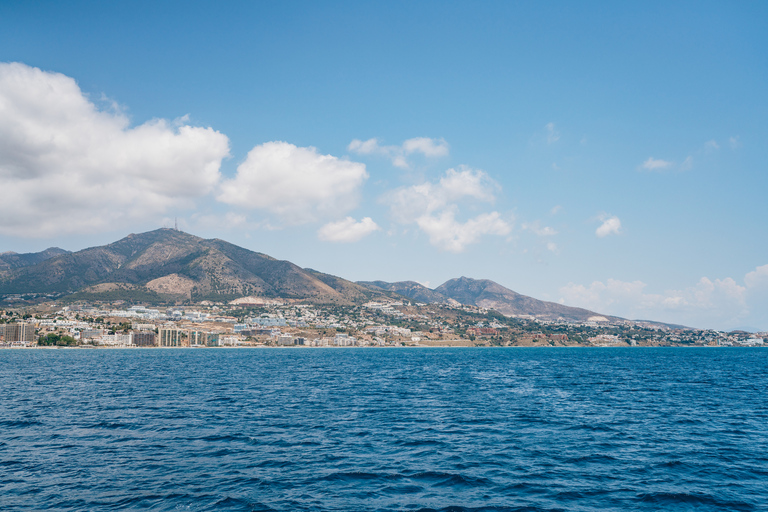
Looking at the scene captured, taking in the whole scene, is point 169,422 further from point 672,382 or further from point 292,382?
point 672,382

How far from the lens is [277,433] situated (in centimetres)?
4075

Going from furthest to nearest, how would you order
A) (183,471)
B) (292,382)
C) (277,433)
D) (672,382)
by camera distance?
(672,382)
(292,382)
(277,433)
(183,471)

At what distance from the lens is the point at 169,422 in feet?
148

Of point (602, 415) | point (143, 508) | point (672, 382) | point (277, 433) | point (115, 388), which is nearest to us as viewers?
point (143, 508)

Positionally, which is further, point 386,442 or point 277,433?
point 277,433

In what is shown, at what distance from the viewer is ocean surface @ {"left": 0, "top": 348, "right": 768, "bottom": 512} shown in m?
25.5

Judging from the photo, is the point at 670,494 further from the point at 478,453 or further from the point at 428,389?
the point at 428,389

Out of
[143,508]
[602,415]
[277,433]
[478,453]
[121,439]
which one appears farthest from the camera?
[602,415]

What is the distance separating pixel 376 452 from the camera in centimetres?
3494

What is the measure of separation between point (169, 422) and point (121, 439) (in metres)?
7.34

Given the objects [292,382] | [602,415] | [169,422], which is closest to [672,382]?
[602,415]

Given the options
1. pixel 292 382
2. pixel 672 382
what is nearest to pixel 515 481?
pixel 292 382

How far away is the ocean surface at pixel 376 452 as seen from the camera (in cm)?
2550

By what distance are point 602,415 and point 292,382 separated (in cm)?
5292
